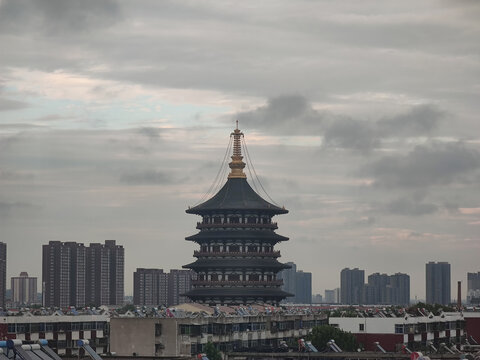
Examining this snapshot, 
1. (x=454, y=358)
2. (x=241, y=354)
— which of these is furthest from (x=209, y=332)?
(x=454, y=358)

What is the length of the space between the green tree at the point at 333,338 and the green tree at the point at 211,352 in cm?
1743

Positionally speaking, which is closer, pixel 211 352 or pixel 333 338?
pixel 211 352

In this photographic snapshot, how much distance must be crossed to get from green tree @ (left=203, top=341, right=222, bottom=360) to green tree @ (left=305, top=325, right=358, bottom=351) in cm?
1743

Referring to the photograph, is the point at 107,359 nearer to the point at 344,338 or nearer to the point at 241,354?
the point at 241,354

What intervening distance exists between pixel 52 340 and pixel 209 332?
26.2 m

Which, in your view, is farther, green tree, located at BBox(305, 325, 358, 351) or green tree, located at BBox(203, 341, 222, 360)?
green tree, located at BBox(305, 325, 358, 351)

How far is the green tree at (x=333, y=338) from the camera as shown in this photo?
7568 inches

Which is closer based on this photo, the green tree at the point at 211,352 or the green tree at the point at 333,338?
the green tree at the point at 211,352

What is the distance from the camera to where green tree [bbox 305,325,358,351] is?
192238 mm

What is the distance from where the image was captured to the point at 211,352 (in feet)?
586

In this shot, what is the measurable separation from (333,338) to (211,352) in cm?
2327

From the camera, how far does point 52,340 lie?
654 feet

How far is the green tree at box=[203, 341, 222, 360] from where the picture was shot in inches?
6993

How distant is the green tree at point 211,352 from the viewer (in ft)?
583
